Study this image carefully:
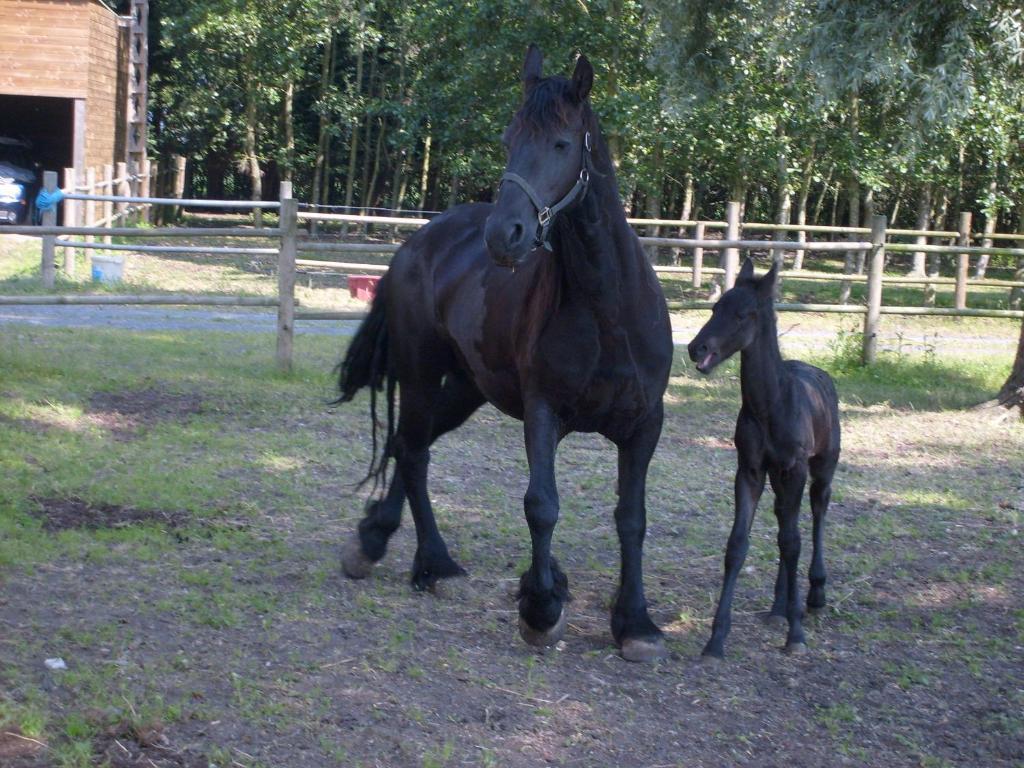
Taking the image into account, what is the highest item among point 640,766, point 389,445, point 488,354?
point 488,354

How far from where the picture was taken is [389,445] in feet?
18.0

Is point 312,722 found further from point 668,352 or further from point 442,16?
point 442,16

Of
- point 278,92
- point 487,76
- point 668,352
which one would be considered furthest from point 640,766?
point 278,92

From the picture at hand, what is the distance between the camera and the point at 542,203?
3777 mm

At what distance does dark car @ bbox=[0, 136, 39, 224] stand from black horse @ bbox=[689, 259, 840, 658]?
19235 mm

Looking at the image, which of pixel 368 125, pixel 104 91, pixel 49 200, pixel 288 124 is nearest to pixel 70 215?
pixel 49 200

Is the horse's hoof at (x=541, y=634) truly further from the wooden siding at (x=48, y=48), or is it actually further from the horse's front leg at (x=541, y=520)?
the wooden siding at (x=48, y=48)

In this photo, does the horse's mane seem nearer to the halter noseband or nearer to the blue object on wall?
the halter noseband

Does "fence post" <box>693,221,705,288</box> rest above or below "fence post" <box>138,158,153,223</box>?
below

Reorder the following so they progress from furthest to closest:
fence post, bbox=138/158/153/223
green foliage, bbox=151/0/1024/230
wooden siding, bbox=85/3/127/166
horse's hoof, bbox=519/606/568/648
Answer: fence post, bbox=138/158/153/223, wooden siding, bbox=85/3/127/166, green foliage, bbox=151/0/1024/230, horse's hoof, bbox=519/606/568/648

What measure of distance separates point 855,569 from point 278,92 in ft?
88.4

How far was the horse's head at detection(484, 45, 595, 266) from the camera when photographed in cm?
367

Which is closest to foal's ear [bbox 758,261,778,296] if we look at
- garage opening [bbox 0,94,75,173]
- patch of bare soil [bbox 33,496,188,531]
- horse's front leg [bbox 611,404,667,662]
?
horse's front leg [bbox 611,404,667,662]

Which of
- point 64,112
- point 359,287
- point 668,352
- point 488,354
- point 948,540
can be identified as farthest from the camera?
point 64,112
